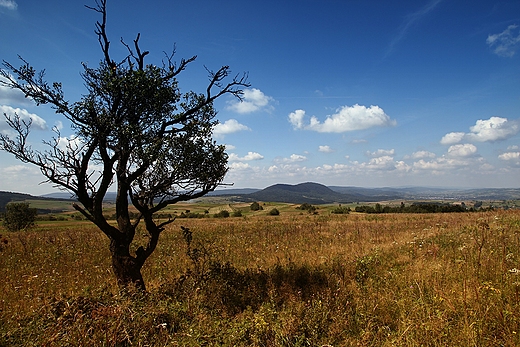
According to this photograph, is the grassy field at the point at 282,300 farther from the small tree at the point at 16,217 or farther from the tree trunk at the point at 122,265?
the small tree at the point at 16,217

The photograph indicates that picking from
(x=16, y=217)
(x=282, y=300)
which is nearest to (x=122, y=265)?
(x=282, y=300)

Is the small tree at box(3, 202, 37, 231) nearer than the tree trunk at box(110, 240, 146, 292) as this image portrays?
No

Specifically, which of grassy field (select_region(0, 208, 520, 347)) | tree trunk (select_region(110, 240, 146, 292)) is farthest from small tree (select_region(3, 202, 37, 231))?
tree trunk (select_region(110, 240, 146, 292))

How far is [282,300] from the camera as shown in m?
7.38

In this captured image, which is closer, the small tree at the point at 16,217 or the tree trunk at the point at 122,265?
the tree trunk at the point at 122,265

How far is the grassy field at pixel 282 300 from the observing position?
4.80 m

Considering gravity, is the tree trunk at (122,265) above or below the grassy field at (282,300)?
above

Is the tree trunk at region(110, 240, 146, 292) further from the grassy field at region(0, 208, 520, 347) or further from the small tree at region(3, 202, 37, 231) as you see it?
the small tree at region(3, 202, 37, 231)

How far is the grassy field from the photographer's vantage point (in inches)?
189

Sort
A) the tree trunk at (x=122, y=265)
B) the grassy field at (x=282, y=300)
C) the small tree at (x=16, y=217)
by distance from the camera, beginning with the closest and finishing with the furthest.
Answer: the grassy field at (x=282, y=300)
the tree trunk at (x=122, y=265)
the small tree at (x=16, y=217)

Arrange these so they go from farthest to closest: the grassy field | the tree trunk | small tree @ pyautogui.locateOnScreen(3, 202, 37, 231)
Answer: small tree @ pyautogui.locateOnScreen(3, 202, 37, 231)
the tree trunk
the grassy field

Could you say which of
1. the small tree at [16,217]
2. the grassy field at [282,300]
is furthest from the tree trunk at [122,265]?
the small tree at [16,217]

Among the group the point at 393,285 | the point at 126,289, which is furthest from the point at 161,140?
the point at 393,285

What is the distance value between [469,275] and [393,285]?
2.06 meters
